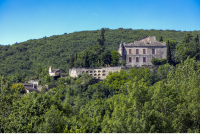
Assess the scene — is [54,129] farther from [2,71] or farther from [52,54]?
[52,54]

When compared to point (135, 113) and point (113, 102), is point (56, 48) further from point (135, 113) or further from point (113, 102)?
point (135, 113)

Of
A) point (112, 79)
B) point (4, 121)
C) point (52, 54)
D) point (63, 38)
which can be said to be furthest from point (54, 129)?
point (63, 38)

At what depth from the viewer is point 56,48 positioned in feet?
316

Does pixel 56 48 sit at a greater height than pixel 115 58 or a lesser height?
greater

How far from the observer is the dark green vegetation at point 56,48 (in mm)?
81000

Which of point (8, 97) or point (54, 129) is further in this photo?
point (8, 97)

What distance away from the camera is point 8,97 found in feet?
88.9

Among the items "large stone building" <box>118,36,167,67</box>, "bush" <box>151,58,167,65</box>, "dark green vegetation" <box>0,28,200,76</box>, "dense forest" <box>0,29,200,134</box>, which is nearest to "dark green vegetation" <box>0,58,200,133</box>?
"dense forest" <box>0,29,200,134</box>

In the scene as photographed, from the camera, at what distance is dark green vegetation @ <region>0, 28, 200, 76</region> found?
81000 millimetres

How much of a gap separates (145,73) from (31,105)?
28.4 m

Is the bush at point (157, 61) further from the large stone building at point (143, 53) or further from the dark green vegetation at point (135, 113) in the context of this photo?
the dark green vegetation at point (135, 113)

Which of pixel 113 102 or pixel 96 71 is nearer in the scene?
pixel 113 102

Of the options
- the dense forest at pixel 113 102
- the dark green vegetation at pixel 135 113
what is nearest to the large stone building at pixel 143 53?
the dense forest at pixel 113 102

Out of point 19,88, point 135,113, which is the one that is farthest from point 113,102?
point 19,88
